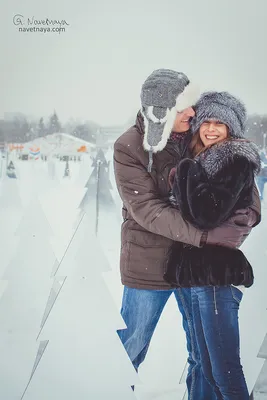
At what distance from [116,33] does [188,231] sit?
108cm

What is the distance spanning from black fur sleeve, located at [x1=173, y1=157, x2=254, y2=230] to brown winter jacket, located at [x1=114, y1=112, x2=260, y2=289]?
91 mm

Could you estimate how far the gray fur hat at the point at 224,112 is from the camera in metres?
1.72

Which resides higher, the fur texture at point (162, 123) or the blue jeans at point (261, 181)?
the fur texture at point (162, 123)

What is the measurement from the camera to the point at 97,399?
2.19 m

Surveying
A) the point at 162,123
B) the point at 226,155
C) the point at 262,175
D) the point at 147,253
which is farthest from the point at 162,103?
the point at 262,175

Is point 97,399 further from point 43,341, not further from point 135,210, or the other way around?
point 135,210

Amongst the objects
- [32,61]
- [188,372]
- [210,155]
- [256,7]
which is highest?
[256,7]

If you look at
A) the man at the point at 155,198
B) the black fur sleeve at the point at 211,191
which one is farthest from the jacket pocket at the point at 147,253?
the black fur sleeve at the point at 211,191

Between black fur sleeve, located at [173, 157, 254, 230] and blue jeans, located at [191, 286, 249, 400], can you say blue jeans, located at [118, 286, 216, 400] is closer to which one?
blue jeans, located at [191, 286, 249, 400]

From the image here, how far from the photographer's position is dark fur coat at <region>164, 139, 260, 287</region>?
1592mm

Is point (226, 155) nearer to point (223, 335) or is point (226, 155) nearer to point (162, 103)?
point (162, 103)

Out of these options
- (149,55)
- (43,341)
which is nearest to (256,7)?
(149,55)

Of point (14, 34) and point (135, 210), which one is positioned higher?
point (14, 34)

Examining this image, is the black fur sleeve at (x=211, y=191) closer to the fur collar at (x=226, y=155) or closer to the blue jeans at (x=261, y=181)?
the fur collar at (x=226, y=155)
